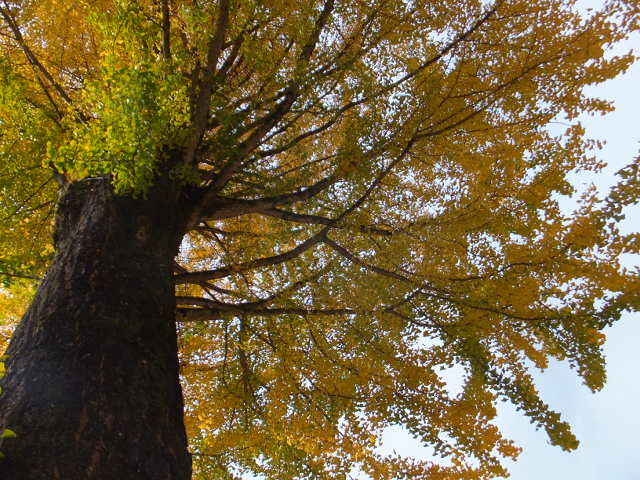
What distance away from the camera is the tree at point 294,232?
189 cm

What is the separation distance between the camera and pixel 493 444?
3.30m

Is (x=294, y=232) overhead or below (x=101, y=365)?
overhead

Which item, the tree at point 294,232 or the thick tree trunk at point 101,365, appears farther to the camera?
the tree at point 294,232

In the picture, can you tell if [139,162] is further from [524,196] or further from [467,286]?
[524,196]

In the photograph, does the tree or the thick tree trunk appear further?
the tree

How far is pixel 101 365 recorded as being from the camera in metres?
1.71

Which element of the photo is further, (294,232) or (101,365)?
(294,232)

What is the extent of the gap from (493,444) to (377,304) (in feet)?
4.35

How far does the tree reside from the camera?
189cm

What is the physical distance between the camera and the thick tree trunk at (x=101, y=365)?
4.73 feet

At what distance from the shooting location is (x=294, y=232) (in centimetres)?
376

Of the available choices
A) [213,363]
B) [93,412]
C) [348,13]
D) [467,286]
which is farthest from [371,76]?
[213,363]

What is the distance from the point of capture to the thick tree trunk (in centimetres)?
144

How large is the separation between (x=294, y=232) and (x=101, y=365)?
7.24ft
